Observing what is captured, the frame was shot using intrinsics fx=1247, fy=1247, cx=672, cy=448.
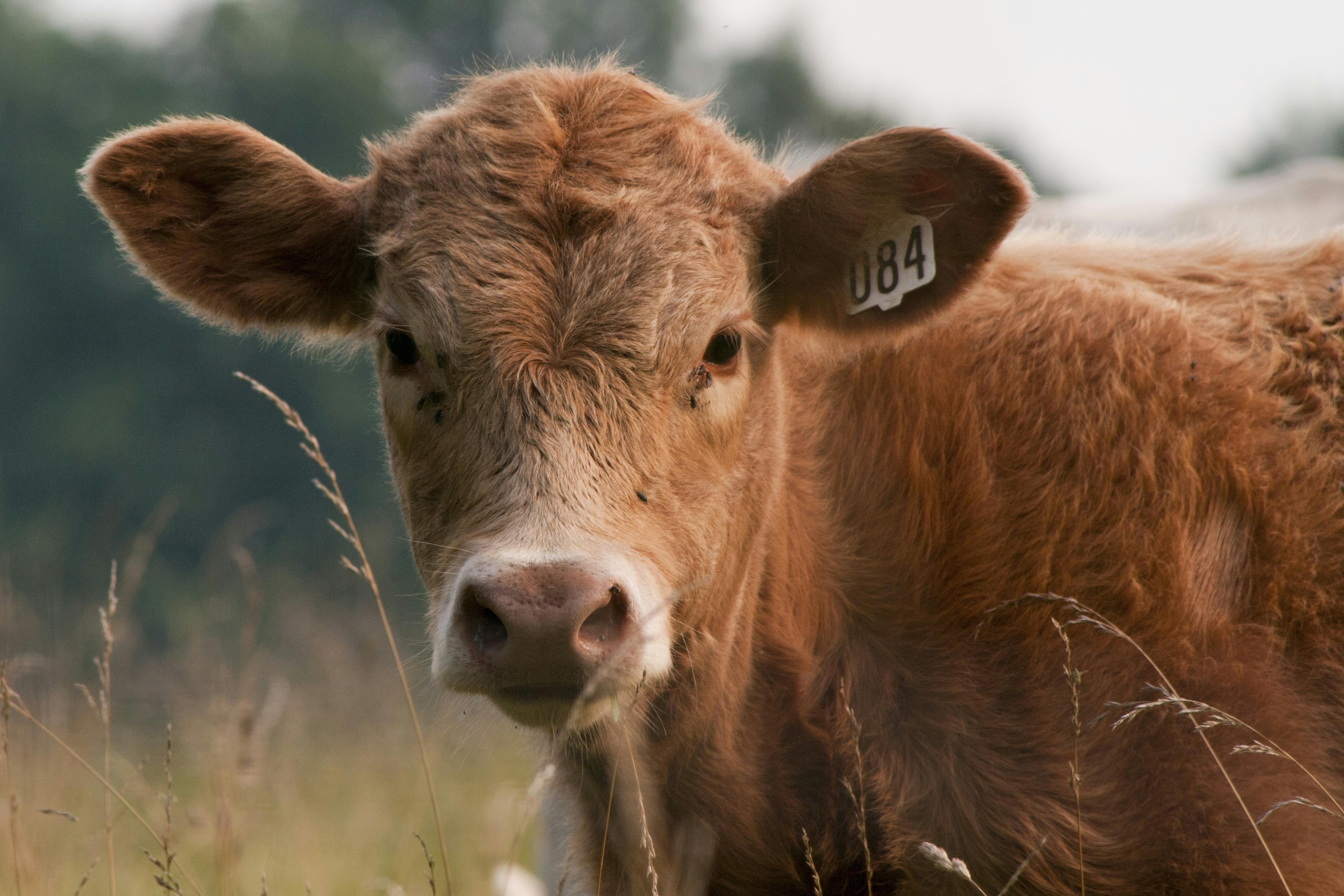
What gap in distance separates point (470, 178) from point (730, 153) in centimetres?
79

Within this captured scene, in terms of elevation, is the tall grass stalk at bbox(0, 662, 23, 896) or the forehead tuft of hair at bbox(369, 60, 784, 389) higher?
the forehead tuft of hair at bbox(369, 60, 784, 389)

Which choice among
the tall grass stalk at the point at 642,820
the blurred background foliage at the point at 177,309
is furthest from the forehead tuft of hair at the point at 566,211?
the blurred background foliage at the point at 177,309

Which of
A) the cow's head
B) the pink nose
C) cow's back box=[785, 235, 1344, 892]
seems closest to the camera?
the pink nose

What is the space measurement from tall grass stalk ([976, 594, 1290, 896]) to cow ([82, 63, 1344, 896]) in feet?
0.10

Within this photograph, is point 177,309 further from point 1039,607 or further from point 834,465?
point 1039,607

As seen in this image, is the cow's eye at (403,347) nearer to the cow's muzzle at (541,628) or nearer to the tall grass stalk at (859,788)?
the cow's muzzle at (541,628)

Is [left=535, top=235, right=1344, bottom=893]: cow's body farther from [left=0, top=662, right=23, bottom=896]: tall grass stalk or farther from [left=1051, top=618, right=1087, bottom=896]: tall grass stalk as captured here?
[left=0, top=662, right=23, bottom=896]: tall grass stalk

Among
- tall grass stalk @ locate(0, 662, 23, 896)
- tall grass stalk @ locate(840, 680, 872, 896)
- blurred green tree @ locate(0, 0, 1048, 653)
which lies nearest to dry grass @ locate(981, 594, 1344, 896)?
tall grass stalk @ locate(840, 680, 872, 896)

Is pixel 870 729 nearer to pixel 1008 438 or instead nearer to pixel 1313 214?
pixel 1008 438

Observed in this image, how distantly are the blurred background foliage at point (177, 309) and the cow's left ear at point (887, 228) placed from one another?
613 inches

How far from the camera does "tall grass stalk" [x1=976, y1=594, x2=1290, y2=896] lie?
2750mm

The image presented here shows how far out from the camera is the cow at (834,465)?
10.1 feet

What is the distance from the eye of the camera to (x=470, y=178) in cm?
336

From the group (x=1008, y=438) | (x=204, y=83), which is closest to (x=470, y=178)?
(x=1008, y=438)
